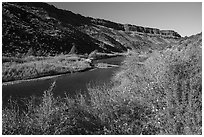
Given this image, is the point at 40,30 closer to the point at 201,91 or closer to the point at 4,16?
the point at 4,16

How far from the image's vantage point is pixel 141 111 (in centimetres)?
841

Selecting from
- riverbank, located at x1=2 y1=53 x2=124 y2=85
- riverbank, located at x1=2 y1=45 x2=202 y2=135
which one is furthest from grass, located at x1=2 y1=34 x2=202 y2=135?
riverbank, located at x1=2 y1=53 x2=124 y2=85

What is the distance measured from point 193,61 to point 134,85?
2.44 m

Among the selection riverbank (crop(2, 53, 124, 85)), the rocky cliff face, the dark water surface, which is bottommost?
the dark water surface

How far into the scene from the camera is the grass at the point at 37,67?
81.3 feet

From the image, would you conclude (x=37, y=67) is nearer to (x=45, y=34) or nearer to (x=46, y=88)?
(x=46, y=88)

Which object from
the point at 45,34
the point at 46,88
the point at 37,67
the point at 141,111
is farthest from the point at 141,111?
the point at 45,34

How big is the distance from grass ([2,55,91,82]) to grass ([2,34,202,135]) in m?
16.1

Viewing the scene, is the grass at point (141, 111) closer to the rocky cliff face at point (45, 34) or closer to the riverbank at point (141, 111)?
the riverbank at point (141, 111)

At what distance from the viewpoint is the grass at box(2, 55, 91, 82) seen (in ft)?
81.3

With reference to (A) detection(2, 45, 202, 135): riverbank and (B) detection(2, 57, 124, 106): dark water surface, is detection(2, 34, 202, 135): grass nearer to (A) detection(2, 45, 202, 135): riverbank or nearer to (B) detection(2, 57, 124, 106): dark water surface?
(A) detection(2, 45, 202, 135): riverbank

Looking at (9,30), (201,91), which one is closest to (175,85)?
(201,91)

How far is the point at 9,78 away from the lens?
23578 mm

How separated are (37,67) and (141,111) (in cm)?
2025
